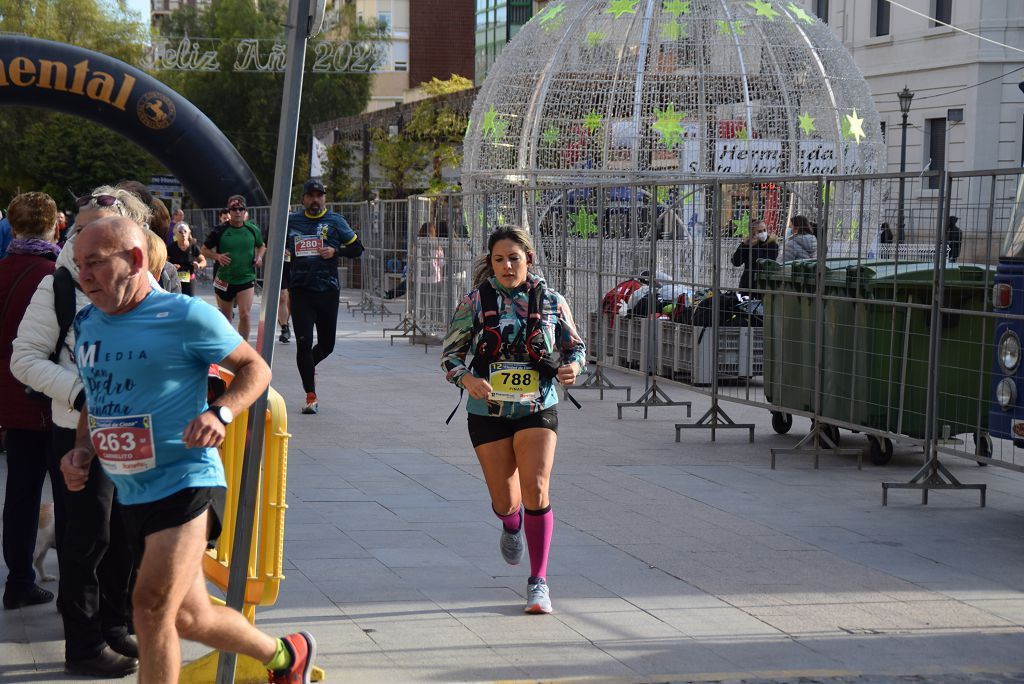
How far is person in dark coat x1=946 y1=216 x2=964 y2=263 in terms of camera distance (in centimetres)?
917

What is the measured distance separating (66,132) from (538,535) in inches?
2189

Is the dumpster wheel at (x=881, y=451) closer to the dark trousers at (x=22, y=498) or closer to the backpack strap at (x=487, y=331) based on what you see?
the backpack strap at (x=487, y=331)

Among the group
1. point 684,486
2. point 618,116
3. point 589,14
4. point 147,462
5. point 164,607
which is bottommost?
point 684,486

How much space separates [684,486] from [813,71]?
11144 mm

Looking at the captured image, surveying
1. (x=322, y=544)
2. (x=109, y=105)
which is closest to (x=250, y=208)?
(x=109, y=105)

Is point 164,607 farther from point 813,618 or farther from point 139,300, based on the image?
point 813,618

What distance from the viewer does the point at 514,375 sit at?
6.49 meters

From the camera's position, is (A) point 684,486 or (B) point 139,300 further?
(A) point 684,486

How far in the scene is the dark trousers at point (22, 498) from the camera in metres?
6.22

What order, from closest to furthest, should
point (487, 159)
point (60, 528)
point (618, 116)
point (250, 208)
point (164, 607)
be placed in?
1. point (164, 607)
2. point (60, 528)
3. point (618, 116)
4. point (487, 159)
5. point (250, 208)

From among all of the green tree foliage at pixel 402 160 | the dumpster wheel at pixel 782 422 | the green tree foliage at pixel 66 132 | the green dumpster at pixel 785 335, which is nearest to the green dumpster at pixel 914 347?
the green dumpster at pixel 785 335

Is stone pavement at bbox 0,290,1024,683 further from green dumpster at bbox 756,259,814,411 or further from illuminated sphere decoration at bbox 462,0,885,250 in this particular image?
illuminated sphere decoration at bbox 462,0,885,250

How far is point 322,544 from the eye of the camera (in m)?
7.52

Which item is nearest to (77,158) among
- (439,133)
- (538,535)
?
(439,133)
